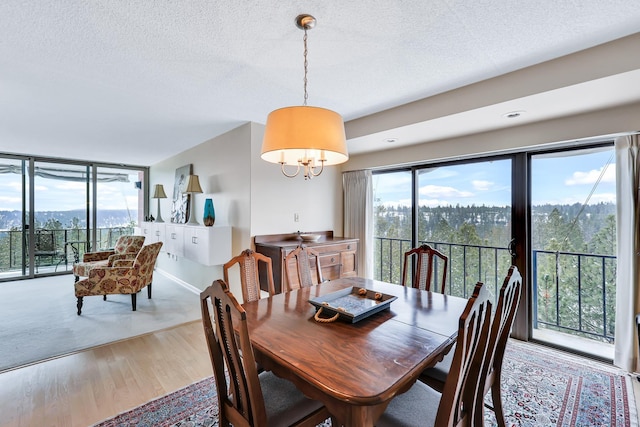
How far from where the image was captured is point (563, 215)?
288 cm

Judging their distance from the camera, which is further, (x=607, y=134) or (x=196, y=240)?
(x=196, y=240)

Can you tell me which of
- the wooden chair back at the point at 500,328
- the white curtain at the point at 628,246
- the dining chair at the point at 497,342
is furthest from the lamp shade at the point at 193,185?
the white curtain at the point at 628,246

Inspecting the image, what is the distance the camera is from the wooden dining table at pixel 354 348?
104 centimetres

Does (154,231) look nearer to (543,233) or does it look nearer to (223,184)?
(223,184)

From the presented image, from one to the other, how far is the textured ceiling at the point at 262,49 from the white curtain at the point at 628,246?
43.7 inches

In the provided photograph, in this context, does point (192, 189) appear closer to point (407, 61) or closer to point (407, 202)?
point (407, 202)

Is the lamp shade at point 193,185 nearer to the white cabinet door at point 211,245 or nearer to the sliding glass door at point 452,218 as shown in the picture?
the white cabinet door at point 211,245

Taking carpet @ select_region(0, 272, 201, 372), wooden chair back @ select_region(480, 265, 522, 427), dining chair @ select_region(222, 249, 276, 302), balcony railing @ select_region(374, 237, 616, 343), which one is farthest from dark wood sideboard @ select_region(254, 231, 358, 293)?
wooden chair back @ select_region(480, 265, 522, 427)

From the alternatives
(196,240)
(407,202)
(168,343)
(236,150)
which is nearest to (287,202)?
(236,150)

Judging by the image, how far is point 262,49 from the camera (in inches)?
78.9

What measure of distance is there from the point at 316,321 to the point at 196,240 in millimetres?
2870

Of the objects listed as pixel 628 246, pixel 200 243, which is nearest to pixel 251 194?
pixel 200 243

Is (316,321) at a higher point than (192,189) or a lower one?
lower

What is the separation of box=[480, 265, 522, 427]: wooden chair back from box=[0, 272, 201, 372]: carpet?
326 cm
